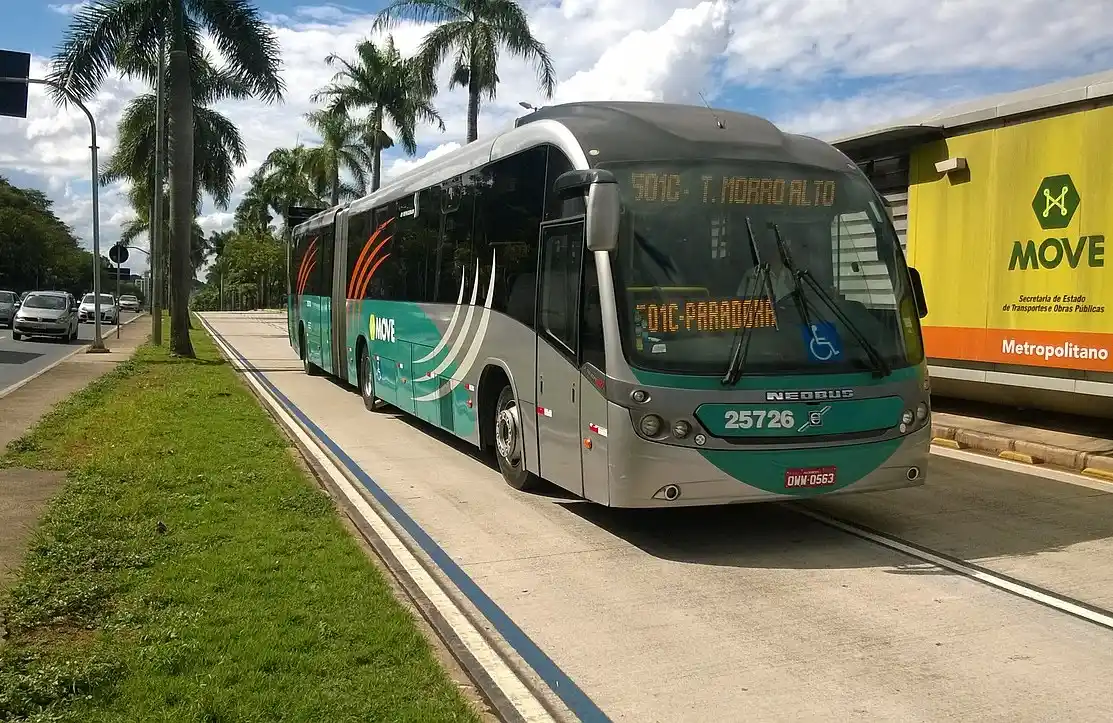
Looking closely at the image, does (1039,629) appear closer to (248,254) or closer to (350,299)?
(350,299)

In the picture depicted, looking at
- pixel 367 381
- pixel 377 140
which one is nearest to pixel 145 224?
pixel 377 140

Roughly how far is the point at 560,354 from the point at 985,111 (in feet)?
24.0

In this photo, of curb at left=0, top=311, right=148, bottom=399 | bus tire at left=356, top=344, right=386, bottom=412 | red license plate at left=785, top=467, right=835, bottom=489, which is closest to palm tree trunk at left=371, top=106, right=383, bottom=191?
curb at left=0, top=311, right=148, bottom=399

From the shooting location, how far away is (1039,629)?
5.48 meters

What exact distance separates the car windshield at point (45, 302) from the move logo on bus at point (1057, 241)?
29365 mm

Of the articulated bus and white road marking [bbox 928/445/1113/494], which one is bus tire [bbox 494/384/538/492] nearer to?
the articulated bus

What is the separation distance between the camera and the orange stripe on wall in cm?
1052

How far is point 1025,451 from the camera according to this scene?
11016mm

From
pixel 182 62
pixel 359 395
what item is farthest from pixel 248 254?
pixel 359 395

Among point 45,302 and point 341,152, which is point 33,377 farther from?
point 341,152

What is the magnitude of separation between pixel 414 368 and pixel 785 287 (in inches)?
245

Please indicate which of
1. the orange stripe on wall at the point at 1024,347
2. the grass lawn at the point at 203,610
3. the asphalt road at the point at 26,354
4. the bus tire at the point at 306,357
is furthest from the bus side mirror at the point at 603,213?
the bus tire at the point at 306,357

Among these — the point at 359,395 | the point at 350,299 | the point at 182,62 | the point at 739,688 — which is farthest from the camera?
the point at 182,62

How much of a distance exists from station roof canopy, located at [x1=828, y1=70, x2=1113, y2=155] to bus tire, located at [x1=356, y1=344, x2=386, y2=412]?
24.9ft
